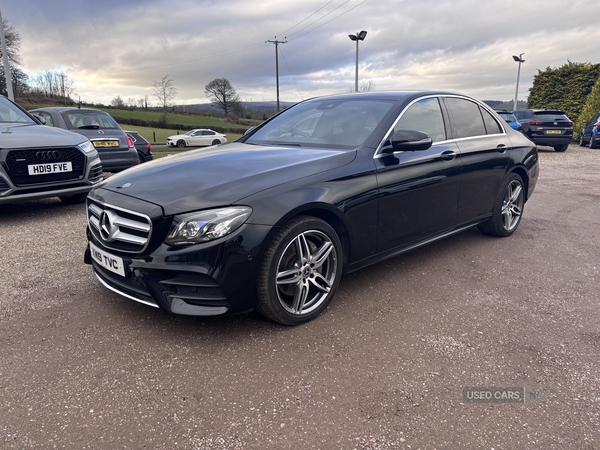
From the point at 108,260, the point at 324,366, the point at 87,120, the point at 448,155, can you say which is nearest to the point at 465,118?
the point at 448,155

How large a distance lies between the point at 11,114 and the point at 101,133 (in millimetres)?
2138

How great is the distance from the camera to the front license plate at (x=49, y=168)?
5504mm

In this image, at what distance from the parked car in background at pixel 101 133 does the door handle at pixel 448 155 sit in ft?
21.6

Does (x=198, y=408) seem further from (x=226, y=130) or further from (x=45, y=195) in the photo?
(x=226, y=130)

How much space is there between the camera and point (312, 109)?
427cm

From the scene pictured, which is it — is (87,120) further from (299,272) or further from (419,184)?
(299,272)

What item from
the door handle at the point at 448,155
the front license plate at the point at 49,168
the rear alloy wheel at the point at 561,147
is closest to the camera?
the door handle at the point at 448,155

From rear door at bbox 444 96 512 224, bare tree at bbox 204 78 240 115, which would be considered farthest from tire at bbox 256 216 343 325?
bare tree at bbox 204 78 240 115

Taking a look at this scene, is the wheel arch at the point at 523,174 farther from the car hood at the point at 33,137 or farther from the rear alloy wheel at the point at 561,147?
the rear alloy wheel at the point at 561,147

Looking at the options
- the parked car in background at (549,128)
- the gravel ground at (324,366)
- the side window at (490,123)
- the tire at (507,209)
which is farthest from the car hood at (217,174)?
the parked car in background at (549,128)

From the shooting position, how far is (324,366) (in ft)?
8.32

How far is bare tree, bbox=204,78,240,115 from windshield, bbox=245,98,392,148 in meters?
71.5

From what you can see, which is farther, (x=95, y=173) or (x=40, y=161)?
(x=95, y=173)

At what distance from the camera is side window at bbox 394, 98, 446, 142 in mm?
3750
